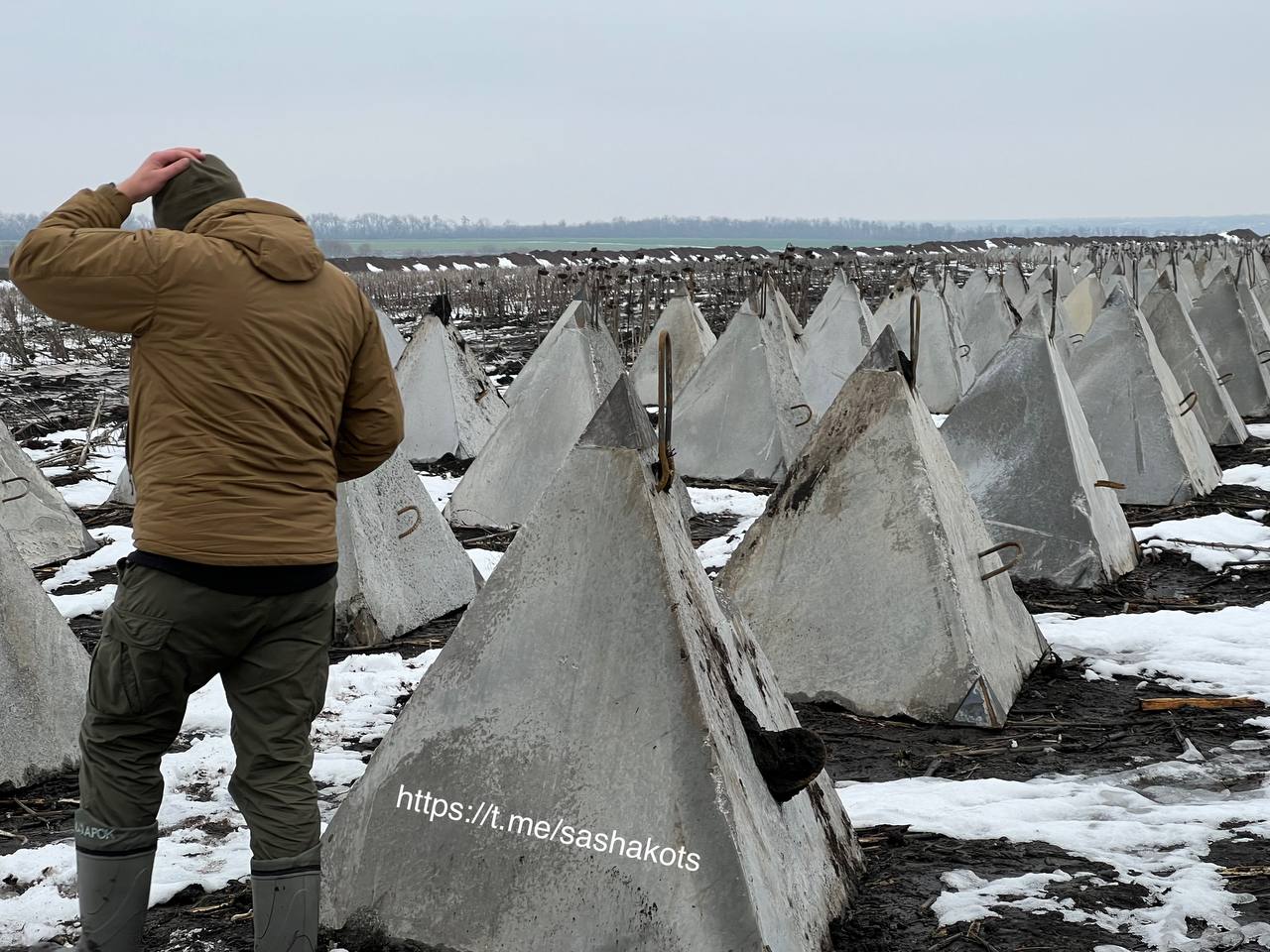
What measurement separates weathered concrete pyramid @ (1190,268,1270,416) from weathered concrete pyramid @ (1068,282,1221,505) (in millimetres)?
4346

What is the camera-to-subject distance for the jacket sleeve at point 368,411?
276 centimetres

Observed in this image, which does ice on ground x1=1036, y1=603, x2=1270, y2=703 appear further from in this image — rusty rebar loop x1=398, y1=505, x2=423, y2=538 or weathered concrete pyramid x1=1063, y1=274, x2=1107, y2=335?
weathered concrete pyramid x1=1063, y1=274, x2=1107, y2=335

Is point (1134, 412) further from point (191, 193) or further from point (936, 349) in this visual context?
point (191, 193)

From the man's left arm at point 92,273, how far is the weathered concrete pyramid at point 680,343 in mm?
10407

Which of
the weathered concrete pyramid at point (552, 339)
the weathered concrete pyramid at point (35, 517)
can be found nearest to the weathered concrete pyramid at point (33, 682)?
the weathered concrete pyramid at point (35, 517)

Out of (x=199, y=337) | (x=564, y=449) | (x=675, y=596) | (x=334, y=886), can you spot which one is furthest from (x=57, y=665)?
(x=564, y=449)

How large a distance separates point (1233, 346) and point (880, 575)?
377 inches

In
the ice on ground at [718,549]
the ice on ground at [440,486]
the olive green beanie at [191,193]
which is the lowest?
the ice on ground at [440,486]

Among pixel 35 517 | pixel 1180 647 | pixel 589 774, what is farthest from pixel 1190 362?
pixel 589 774

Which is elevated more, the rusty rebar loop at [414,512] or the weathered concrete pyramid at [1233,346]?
the weathered concrete pyramid at [1233,346]

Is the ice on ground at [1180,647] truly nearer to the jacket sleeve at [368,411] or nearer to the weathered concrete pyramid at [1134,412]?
the weathered concrete pyramid at [1134,412]

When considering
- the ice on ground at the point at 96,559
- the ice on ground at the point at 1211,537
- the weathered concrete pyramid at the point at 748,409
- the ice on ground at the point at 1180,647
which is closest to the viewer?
the ice on ground at the point at 1180,647

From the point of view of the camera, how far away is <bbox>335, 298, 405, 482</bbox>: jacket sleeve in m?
2.76

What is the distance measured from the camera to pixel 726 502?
9.08m
